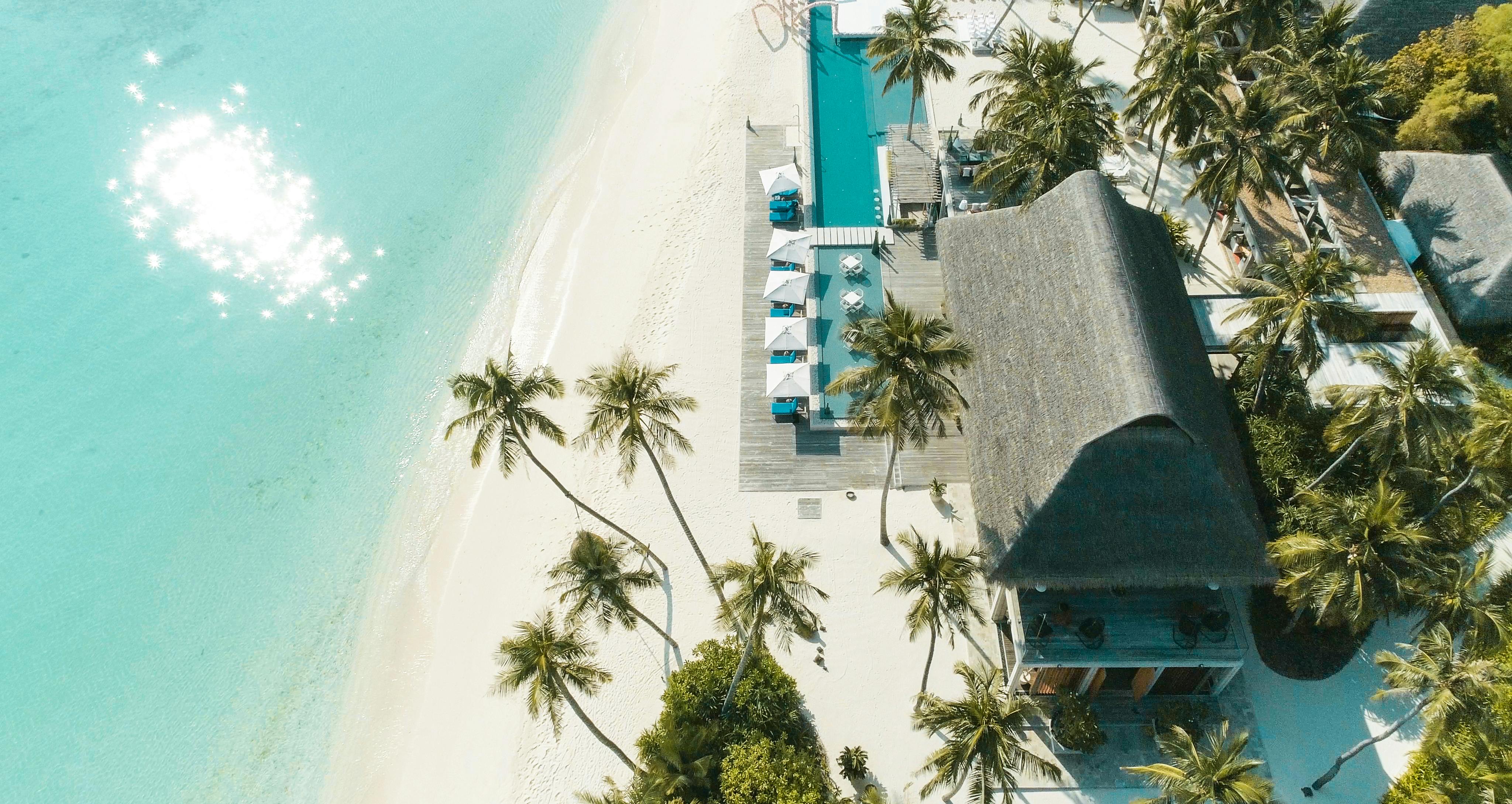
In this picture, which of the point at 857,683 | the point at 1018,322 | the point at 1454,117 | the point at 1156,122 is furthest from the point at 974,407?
the point at 1454,117

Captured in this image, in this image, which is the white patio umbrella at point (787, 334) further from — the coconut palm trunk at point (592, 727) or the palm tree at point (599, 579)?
the coconut palm trunk at point (592, 727)

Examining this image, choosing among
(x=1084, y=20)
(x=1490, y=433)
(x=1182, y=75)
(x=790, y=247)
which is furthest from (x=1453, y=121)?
(x=790, y=247)

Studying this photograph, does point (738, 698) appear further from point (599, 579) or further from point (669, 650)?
point (599, 579)

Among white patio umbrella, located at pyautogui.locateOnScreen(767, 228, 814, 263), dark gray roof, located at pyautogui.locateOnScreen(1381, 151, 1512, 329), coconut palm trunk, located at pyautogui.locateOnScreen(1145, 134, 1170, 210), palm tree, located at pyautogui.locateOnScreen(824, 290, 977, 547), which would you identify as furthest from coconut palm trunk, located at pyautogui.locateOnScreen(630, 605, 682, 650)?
dark gray roof, located at pyautogui.locateOnScreen(1381, 151, 1512, 329)

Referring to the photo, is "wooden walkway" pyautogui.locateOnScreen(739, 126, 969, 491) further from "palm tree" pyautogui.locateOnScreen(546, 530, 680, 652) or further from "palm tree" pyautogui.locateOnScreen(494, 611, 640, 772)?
"palm tree" pyautogui.locateOnScreen(494, 611, 640, 772)

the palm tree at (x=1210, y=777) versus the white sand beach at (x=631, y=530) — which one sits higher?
the white sand beach at (x=631, y=530)

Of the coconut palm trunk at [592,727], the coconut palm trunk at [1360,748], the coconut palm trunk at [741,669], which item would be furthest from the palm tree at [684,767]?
the coconut palm trunk at [1360,748]
